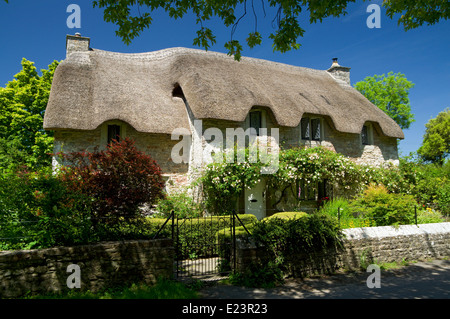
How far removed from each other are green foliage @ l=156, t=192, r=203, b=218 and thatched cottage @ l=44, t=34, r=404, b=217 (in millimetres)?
1258

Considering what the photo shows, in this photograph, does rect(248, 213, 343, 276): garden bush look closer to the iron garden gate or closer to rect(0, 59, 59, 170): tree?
the iron garden gate

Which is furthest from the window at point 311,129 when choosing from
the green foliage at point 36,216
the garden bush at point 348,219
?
the green foliage at point 36,216

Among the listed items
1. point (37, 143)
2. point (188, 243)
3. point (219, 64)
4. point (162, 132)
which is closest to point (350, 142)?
point (219, 64)

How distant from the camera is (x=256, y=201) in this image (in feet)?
43.5

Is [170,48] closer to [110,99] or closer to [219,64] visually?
[219,64]

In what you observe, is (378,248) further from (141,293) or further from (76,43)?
(76,43)

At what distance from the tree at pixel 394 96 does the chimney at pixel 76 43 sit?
2475 cm

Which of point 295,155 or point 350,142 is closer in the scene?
point 295,155

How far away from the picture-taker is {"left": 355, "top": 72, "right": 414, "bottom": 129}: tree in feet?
92.5

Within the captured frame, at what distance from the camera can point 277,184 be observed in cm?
1335
